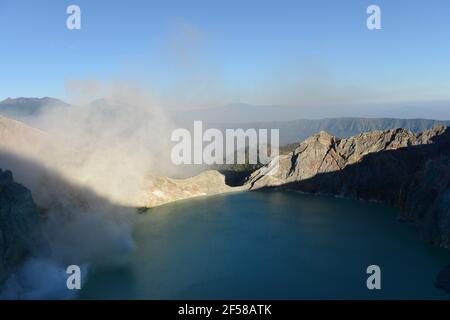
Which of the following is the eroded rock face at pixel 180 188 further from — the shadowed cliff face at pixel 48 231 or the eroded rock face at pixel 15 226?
the eroded rock face at pixel 15 226

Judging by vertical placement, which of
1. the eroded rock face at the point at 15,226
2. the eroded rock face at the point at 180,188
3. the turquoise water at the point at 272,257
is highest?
the eroded rock face at the point at 15,226

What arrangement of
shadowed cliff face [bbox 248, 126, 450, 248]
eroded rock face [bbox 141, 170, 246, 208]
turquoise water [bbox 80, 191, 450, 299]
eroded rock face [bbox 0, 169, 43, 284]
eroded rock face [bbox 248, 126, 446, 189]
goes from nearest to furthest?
eroded rock face [bbox 0, 169, 43, 284]
turquoise water [bbox 80, 191, 450, 299]
eroded rock face [bbox 141, 170, 246, 208]
shadowed cliff face [bbox 248, 126, 450, 248]
eroded rock face [bbox 248, 126, 446, 189]

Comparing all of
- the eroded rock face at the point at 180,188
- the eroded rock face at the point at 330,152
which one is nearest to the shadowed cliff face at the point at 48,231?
the eroded rock face at the point at 180,188

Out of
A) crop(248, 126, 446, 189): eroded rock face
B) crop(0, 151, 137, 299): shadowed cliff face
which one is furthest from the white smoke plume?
crop(248, 126, 446, 189): eroded rock face

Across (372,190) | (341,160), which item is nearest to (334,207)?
(372,190)

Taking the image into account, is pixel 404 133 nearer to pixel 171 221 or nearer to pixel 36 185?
pixel 171 221

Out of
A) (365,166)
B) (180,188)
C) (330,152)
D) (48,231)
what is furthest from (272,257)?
(330,152)

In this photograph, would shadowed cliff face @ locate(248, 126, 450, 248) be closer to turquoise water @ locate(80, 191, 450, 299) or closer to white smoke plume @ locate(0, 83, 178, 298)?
turquoise water @ locate(80, 191, 450, 299)
